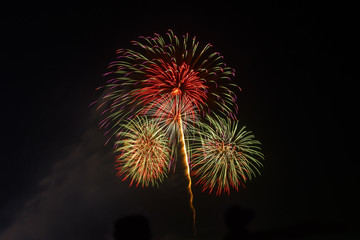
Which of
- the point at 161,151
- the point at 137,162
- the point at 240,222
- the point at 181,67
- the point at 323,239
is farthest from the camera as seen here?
the point at 323,239

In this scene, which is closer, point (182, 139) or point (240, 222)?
point (182, 139)

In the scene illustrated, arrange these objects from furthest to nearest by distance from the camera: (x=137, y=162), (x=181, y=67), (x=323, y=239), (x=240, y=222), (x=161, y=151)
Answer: (x=323, y=239) < (x=240, y=222) < (x=161, y=151) < (x=137, y=162) < (x=181, y=67)

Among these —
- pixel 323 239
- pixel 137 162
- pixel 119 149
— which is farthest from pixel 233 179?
pixel 323 239

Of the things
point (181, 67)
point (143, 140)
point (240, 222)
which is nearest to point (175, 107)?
point (181, 67)

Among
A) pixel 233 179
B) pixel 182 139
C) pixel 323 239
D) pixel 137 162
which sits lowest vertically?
pixel 323 239

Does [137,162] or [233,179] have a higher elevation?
[137,162]

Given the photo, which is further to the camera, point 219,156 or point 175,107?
point 219,156

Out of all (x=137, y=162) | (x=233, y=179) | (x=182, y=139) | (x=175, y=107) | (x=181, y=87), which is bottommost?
(x=233, y=179)

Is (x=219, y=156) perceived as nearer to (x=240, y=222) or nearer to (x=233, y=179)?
(x=233, y=179)

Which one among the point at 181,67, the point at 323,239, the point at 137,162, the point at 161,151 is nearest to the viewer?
the point at 181,67

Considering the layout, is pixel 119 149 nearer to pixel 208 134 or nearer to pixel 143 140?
pixel 143 140
